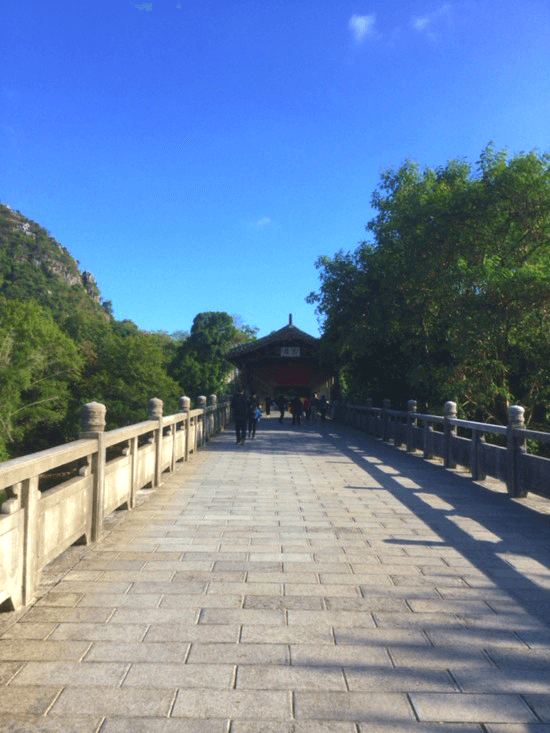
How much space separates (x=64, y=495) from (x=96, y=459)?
91 cm

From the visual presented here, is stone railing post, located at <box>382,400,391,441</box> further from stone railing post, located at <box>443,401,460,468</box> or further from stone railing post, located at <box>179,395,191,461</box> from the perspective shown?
stone railing post, located at <box>179,395,191,461</box>

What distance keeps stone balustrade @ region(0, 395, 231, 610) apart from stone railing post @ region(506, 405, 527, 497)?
15.4 feet

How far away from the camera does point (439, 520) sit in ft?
21.1

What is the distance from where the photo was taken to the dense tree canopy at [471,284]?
14469 millimetres

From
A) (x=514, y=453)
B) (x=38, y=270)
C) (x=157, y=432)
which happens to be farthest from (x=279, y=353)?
(x=38, y=270)

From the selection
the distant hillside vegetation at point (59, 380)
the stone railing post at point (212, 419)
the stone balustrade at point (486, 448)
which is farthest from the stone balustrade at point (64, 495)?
the distant hillside vegetation at point (59, 380)

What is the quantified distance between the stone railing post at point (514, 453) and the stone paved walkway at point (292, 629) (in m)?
1.10

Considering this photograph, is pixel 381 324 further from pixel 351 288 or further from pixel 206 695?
pixel 206 695

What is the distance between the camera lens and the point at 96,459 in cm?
533

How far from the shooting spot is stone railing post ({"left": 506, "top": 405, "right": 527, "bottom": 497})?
25.3ft

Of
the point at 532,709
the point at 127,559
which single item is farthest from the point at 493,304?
the point at 532,709

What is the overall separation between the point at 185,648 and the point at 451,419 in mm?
8446

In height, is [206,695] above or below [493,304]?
below

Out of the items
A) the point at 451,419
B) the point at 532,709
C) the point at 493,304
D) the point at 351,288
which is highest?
the point at 351,288
